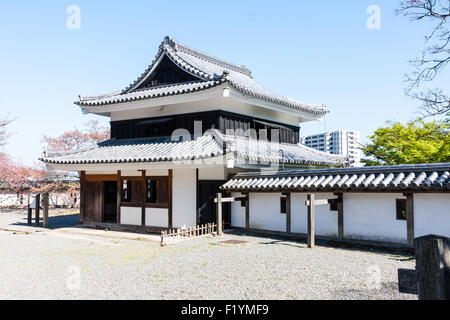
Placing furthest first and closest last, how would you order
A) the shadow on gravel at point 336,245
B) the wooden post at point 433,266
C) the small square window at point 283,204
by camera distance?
the small square window at point 283,204
the shadow on gravel at point 336,245
the wooden post at point 433,266

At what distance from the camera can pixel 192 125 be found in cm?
1475

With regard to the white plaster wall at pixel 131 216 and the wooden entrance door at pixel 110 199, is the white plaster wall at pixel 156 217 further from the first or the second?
the wooden entrance door at pixel 110 199

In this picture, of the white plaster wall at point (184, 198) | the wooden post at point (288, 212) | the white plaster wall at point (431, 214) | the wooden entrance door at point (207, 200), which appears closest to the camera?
the white plaster wall at point (431, 214)

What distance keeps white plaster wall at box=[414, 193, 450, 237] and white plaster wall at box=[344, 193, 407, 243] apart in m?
0.46

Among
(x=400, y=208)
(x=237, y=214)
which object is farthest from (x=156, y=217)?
(x=400, y=208)

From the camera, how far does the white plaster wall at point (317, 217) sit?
1141 cm

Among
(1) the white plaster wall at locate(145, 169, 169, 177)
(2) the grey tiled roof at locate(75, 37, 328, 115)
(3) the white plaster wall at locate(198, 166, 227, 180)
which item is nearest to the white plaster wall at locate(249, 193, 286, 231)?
(3) the white plaster wall at locate(198, 166, 227, 180)

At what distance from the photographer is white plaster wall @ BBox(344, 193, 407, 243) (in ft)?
32.9

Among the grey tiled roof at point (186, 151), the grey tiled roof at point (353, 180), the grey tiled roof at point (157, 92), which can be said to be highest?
the grey tiled roof at point (157, 92)

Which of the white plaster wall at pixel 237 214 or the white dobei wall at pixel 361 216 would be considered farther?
the white plaster wall at pixel 237 214

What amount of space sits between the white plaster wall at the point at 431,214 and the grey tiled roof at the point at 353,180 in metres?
0.54

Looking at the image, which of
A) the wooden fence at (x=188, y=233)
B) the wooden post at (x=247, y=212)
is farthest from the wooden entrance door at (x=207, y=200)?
the wooden post at (x=247, y=212)

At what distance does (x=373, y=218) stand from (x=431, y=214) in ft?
5.21

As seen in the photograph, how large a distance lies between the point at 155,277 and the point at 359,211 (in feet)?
21.7
